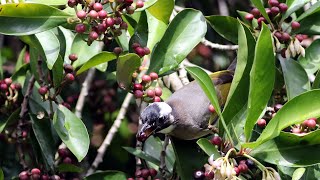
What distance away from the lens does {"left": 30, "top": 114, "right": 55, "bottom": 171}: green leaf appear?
108 inches

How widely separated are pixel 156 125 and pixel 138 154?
0.15 metres

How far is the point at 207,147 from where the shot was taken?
2180 millimetres

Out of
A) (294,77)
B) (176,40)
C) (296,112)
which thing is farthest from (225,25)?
(296,112)

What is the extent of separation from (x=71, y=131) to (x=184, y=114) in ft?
2.13

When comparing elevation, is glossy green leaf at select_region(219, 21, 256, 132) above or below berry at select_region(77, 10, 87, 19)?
below

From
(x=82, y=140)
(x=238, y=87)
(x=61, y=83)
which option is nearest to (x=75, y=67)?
(x=61, y=83)

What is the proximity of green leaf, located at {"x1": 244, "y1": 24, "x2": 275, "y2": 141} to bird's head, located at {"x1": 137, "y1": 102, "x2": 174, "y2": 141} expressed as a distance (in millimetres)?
547

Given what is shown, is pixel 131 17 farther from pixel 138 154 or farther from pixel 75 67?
pixel 138 154

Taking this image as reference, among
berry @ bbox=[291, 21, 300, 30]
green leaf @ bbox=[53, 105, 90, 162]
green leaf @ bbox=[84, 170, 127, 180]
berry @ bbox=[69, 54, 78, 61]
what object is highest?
berry @ bbox=[291, 21, 300, 30]

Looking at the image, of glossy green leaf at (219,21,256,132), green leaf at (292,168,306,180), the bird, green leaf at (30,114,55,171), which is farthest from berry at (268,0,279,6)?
green leaf at (30,114,55,171)

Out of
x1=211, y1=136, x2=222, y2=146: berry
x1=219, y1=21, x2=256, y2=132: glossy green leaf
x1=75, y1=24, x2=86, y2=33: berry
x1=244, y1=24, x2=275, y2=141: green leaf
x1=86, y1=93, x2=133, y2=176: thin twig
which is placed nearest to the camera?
x1=244, y1=24, x2=275, y2=141: green leaf

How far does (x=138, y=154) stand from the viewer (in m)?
2.69

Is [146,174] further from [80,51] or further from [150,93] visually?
[80,51]

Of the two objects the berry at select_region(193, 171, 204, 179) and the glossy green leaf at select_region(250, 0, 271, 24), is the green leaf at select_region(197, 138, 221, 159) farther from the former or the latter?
the glossy green leaf at select_region(250, 0, 271, 24)
